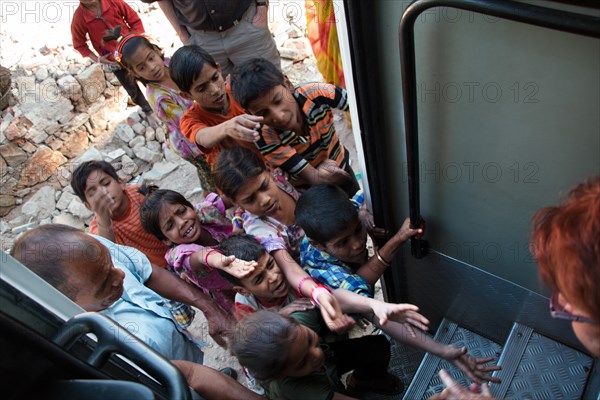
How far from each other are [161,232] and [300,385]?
1.12m

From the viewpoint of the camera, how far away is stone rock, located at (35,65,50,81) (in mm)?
5941

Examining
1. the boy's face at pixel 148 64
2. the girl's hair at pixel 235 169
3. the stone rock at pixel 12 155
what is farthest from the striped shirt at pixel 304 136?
the stone rock at pixel 12 155

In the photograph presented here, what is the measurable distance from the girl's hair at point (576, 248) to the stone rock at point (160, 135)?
4888mm

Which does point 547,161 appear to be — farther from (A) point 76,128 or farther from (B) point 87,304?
(A) point 76,128

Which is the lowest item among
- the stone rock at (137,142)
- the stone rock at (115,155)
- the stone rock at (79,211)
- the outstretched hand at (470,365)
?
the stone rock at (79,211)

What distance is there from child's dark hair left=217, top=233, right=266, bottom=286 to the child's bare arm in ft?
1.57

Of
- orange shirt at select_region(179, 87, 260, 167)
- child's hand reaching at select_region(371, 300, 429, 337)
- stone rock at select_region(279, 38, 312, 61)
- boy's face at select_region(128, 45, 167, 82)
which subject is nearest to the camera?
child's hand reaching at select_region(371, 300, 429, 337)

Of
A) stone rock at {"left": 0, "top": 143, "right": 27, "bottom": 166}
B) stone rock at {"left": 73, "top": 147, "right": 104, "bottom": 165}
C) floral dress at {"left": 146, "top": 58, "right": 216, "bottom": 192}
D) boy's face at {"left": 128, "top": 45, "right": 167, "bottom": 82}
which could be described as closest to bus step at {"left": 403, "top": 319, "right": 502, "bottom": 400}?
floral dress at {"left": 146, "top": 58, "right": 216, "bottom": 192}

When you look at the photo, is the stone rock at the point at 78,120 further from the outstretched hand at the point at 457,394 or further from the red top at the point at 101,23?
the outstretched hand at the point at 457,394

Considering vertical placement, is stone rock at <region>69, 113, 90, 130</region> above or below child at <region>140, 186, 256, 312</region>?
below

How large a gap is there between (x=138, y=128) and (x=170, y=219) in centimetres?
357

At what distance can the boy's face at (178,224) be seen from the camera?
7.59 ft

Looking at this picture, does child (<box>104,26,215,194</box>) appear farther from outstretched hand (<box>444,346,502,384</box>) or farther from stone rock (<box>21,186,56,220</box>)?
stone rock (<box>21,186,56,220</box>)

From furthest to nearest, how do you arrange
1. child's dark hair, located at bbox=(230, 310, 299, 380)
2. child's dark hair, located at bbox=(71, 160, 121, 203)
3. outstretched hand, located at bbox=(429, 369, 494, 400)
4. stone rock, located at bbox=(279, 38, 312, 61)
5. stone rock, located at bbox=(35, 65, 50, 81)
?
stone rock, located at bbox=(35, 65, 50, 81) → stone rock, located at bbox=(279, 38, 312, 61) → child's dark hair, located at bbox=(71, 160, 121, 203) → child's dark hair, located at bbox=(230, 310, 299, 380) → outstretched hand, located at bbox=(429, 369, 494, 400)
